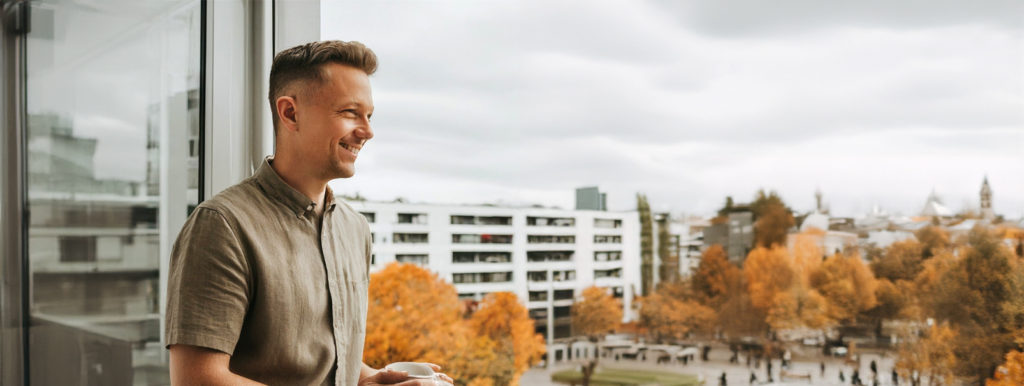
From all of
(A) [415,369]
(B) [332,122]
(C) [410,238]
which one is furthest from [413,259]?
(B) [332,122]

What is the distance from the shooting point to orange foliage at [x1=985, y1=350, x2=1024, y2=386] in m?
1.21

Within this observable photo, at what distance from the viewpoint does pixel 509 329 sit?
224 cm

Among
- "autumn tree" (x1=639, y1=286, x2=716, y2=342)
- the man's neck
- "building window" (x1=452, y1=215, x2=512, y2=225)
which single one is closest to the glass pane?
the man's neck

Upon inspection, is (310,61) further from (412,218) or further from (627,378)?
(627,378)

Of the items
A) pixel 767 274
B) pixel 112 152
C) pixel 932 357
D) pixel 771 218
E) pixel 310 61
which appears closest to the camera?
pixel 310 61

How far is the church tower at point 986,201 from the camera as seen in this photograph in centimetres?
133

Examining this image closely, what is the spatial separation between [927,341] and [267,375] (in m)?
1.38

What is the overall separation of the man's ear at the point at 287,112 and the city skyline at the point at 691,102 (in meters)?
1.23

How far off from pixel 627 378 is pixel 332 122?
5.67ft

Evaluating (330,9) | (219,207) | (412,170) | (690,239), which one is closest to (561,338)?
(690,239)

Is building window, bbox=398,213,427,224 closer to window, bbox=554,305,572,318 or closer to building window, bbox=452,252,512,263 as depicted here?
building window, bbox=452,252,512,263

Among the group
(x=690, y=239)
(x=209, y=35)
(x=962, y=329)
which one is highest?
(x=209, y=35)

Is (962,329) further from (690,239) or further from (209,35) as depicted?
(209,35)

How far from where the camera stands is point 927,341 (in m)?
1.48
